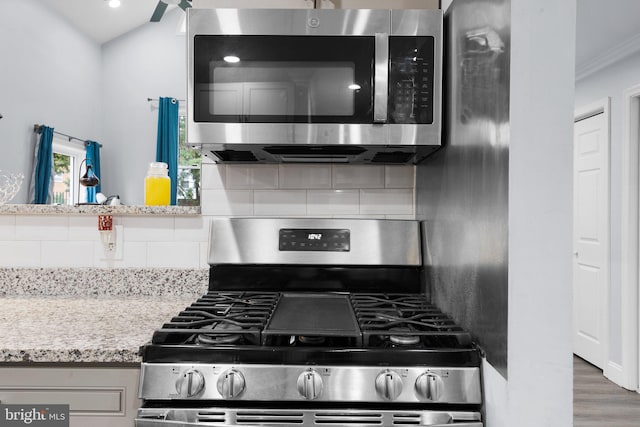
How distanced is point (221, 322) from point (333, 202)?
27.7 inches

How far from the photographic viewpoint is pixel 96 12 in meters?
5.01


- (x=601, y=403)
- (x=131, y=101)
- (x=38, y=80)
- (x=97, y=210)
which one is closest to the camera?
(x=97, y=210)

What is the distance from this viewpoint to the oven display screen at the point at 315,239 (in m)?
1.65

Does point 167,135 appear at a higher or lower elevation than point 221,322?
higher

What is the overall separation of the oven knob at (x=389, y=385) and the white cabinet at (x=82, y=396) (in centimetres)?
55

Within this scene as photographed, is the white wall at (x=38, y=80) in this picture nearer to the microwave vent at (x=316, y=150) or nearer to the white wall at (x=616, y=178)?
the microwave vent at (x=316, y=150)

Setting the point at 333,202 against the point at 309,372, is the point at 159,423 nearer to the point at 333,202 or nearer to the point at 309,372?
the point at 309,372

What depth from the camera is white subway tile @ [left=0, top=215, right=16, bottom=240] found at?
68.9 inches

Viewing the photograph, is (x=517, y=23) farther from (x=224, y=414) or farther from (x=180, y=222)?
(x=180, y=222)

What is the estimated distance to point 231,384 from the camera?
100 cm

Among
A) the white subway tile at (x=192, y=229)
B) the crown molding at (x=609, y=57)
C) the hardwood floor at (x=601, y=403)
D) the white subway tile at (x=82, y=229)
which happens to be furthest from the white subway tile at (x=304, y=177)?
the crown molding at (x=609, y=57)

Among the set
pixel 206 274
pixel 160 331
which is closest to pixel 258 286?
pixel 206 274

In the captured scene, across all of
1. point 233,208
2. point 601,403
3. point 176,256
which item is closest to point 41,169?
point 176,256

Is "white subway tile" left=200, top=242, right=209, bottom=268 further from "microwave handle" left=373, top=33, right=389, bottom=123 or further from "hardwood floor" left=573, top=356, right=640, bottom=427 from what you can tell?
"hardwood floor" left=573, top=356, right=640, bottom=427
